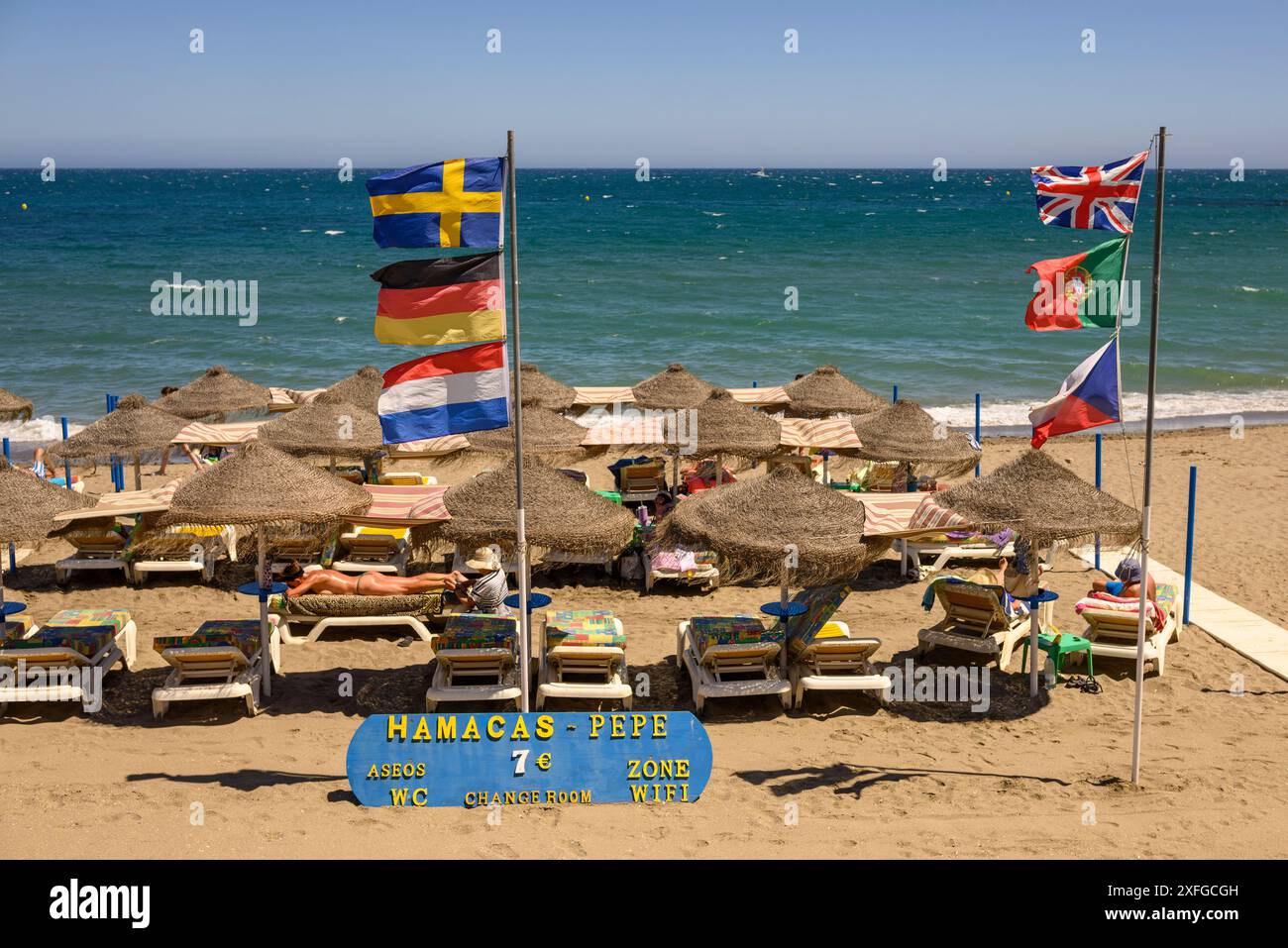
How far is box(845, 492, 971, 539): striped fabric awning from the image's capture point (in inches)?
390

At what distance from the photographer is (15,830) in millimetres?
7348

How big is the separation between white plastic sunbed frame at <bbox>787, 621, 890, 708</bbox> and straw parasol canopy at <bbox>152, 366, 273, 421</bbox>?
34.6 ft

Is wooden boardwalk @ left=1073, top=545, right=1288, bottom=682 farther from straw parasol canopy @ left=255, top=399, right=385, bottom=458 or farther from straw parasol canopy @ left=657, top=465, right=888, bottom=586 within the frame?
straw parasol canopy @ left=255, top=399, right=385, bottom=458

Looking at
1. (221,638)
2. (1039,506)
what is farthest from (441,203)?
(1039,506)

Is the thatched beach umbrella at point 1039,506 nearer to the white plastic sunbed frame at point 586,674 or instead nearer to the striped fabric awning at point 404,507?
the white plastic sunbed frame at point 586,674

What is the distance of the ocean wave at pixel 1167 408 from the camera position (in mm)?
25609

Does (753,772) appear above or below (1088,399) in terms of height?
below

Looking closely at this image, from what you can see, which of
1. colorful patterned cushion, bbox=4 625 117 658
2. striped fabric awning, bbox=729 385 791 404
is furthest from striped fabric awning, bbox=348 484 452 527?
striped fabric awning, bbox=729 385 791 404

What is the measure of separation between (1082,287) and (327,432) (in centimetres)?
934

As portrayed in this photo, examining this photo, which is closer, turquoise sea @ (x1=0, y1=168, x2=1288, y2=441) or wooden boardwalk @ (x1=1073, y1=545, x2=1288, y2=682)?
wooden boardwalk @ (x1=1073, y1=545, x2=1288, y2=682)

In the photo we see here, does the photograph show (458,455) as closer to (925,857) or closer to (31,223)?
(925,857)

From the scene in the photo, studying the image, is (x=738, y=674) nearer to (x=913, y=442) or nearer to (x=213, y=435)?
(x=913, y=442)

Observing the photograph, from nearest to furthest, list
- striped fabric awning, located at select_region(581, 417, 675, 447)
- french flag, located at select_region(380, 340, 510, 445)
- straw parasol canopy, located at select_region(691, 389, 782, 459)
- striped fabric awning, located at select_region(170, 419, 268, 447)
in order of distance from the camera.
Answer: french flag, located at select_region(380, 340, 510, 445), straw parasol canopy, located at select_region(691, 389, 782, 459), striped fabric awning, located at select_region(581, 417, 675, 447), striped fabric awning, located at select_region(170, 419, 268, 447)

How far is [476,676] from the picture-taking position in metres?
9.88
